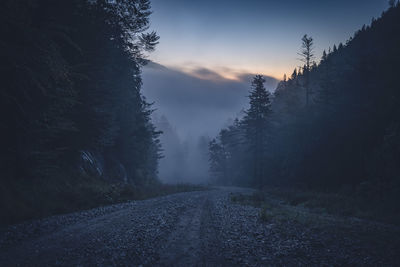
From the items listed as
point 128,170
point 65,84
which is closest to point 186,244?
point 65,84

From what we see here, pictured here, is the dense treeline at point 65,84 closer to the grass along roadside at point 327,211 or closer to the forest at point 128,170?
the forest at point 128,170

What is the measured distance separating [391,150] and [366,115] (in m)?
6.87

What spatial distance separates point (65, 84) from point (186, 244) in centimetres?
1124

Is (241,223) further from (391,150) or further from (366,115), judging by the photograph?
(366,115)

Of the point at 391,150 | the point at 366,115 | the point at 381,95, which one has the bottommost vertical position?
the point at 391,150

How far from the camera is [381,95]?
76.7 ft

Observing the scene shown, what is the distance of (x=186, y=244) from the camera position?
5949mm

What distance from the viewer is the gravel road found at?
481 centimetres

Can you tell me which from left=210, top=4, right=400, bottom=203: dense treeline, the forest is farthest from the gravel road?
left=210, top=4, right=400, bottom=203: dense treeline

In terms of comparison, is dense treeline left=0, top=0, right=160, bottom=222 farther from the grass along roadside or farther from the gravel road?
the grass along roadside

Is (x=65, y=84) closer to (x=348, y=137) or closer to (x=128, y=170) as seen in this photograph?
(x=128, y=170)

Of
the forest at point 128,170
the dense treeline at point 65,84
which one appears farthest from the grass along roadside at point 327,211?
the dense treeline at point 65,84

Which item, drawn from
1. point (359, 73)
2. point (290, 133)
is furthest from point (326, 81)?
point (290, 133)

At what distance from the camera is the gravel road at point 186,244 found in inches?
189
